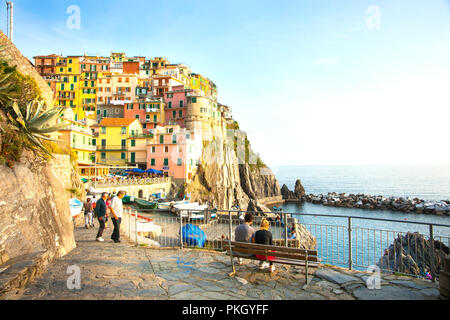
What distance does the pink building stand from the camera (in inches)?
1961

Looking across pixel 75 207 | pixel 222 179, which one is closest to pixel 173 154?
pixel 222 179

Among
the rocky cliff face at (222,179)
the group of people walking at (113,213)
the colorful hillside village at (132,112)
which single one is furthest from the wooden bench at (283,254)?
the rocky cliff face at (222,179)

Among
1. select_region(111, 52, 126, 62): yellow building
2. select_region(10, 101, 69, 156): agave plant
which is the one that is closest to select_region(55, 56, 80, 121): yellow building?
select_region(111, 52, 126, 62): yellow building

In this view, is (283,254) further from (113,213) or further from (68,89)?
(68,89)

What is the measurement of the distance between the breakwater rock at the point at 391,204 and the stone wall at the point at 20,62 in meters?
68.1

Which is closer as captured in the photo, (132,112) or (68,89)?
(132,112)

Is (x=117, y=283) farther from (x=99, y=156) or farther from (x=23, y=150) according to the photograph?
(x=99, y=156)

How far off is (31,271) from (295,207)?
69.1m

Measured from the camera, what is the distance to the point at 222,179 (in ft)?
180

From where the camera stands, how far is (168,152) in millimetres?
50250

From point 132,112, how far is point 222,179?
24827 mm
